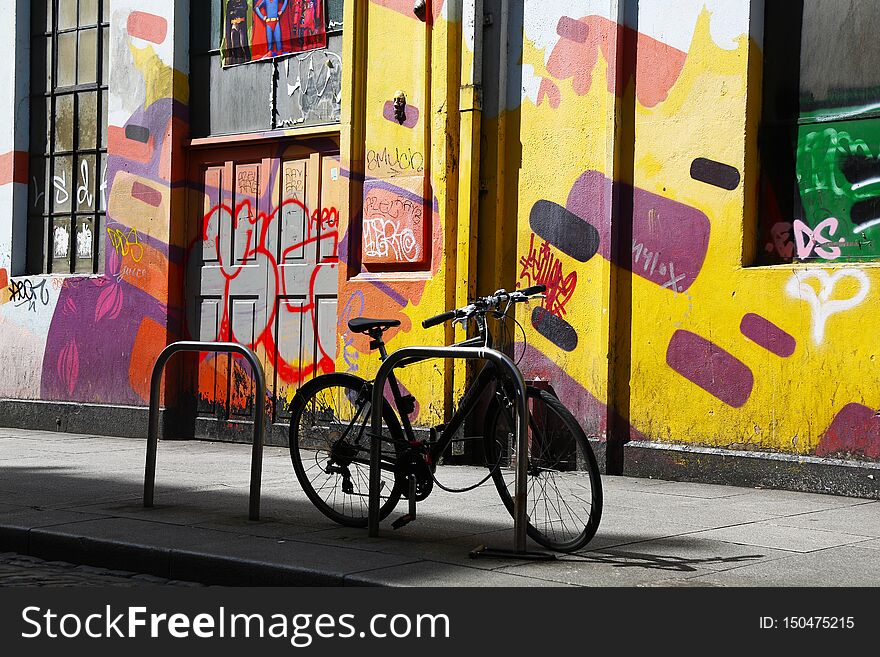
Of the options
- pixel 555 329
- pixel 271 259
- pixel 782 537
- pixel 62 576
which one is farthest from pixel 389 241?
pixel 62 576

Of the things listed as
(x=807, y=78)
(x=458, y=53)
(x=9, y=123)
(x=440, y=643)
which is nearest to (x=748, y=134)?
(x=807, y=78)

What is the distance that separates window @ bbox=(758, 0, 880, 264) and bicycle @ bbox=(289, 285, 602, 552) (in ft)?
8.97

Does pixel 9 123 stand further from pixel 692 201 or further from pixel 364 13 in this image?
pixel 692 201

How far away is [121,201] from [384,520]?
20.3ft

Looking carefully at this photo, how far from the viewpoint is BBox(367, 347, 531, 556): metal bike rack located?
5.54 metres

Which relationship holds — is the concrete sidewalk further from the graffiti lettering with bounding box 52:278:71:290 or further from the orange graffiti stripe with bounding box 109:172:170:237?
the graffiti lettering with bounding box 52:278:71:290

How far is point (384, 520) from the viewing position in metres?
6.88

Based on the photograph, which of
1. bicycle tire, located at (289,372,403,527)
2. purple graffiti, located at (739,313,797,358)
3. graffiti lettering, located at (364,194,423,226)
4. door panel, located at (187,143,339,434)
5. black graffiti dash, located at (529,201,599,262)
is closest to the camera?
bicycle tire, located at (289,372,403,527)

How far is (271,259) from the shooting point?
→ 11.0m

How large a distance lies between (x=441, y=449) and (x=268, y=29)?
5.98m

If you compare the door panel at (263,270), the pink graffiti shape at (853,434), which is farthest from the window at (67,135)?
the pink graffiti shape at (853,434)

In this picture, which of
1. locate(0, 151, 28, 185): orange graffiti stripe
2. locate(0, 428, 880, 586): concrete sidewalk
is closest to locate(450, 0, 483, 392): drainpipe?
locate(0, 428, 880, 586): concrete sidewalk

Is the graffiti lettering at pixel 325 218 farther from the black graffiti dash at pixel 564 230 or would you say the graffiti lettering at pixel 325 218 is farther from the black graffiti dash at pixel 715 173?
the black graffiti dash at pixel 715 173

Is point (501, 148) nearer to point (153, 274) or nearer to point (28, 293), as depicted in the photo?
point (153, 274)
